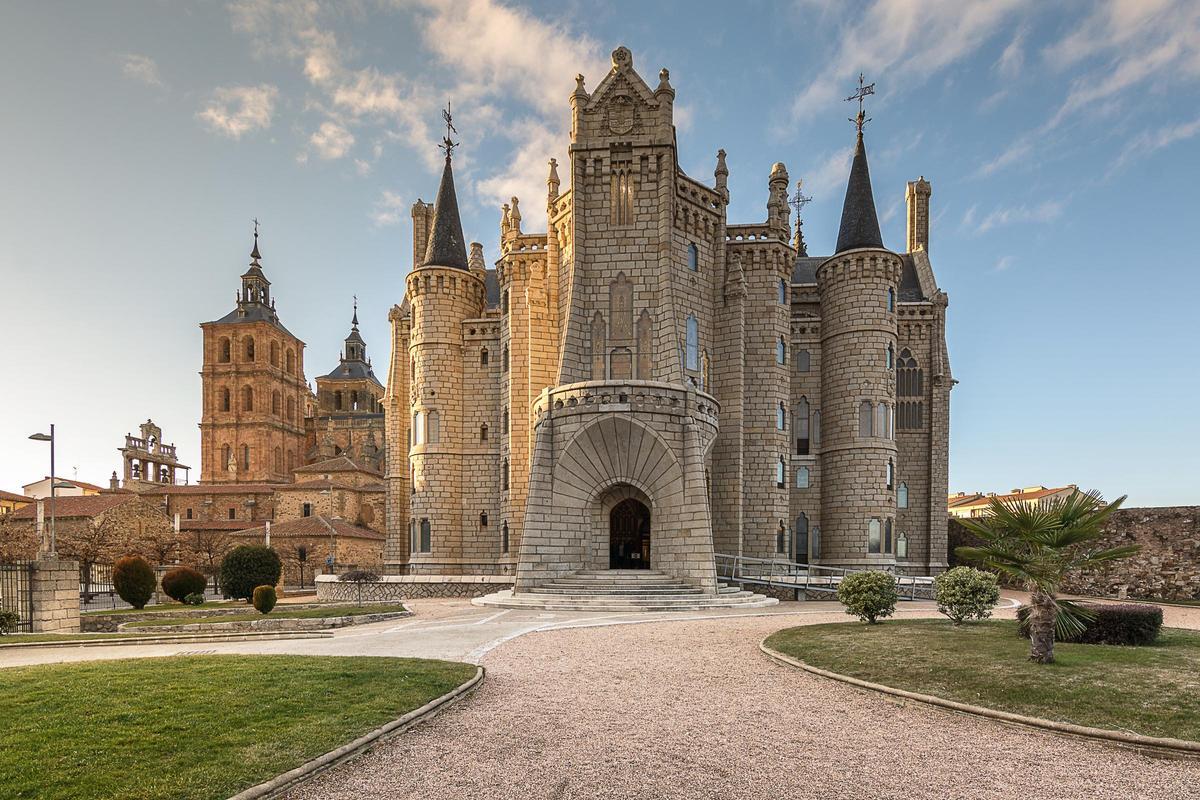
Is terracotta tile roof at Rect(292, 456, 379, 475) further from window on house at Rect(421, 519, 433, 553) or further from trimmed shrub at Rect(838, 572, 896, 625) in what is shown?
trimmed shrub at Rect(838, 572, 896, 625)

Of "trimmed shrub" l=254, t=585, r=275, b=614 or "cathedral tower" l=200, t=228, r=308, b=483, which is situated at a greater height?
"cathedral tower" l=200, t=228, r=308, b=483

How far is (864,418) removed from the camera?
33.5 metres

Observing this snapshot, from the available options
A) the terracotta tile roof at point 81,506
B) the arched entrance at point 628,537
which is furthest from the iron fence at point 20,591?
the terracotta tile roof at point 81,506

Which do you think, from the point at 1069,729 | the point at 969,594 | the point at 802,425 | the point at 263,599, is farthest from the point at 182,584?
the point at 1069,729

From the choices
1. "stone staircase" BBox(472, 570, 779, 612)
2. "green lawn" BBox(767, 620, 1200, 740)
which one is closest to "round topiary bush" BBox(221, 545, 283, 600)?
"stone staircase" BBox(472, 570, 779, 612)

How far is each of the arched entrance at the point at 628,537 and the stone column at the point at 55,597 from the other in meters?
18.5

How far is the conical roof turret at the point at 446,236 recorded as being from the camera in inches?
1420

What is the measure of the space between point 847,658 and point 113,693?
35.8ft

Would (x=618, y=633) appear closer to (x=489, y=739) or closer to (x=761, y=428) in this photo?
(x=489, y=739)

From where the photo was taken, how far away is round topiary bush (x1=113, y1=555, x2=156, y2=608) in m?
25.3

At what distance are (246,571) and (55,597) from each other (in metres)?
7.88

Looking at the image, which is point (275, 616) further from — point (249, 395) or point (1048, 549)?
point (249, 395)

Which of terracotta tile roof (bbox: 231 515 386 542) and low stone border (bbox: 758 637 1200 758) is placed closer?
low stone border (bbox: 758 637 1200 758)

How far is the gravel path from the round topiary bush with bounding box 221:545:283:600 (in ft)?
66.1
